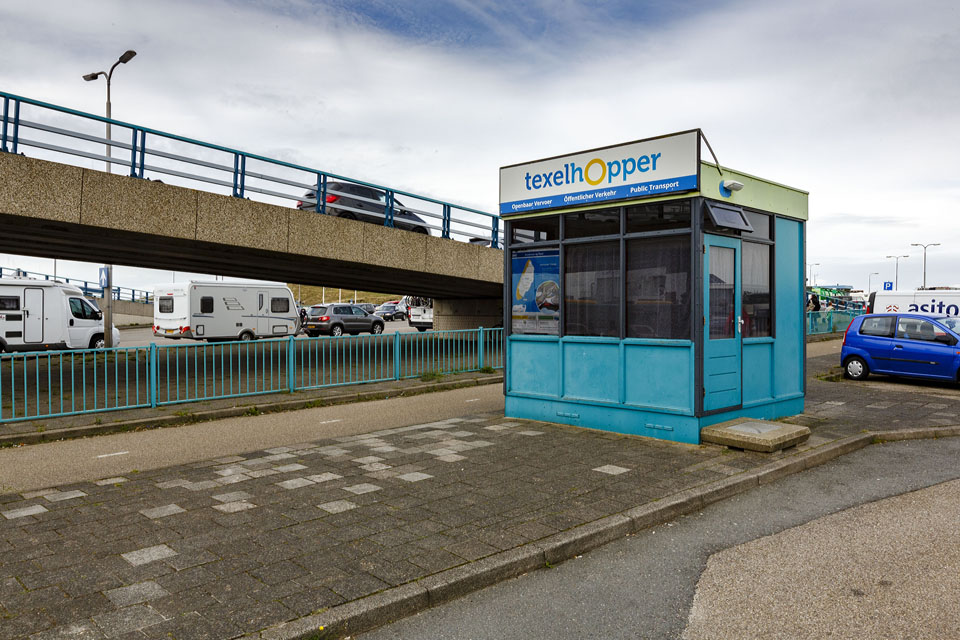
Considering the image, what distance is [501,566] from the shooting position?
→ 4.12 metres

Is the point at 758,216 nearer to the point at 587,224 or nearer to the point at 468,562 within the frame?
the point at 587,224

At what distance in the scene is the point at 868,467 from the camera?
23.1 ft

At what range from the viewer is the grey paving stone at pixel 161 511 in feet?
16.7

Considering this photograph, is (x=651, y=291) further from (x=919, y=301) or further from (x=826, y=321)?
(x=826, y=321)

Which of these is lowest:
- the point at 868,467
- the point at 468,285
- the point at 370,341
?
the point at 868,467

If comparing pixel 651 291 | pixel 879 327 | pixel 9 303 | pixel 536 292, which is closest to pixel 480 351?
pixel 536 292

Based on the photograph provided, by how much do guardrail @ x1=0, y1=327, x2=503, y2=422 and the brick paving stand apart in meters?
4.02

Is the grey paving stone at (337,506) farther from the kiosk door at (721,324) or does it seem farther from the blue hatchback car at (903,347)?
the blue hatchback car at (903,347)

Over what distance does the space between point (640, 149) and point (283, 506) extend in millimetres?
5612

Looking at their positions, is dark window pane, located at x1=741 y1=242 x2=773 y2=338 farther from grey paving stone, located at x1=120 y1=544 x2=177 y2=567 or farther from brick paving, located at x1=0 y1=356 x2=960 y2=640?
grey paving stone, located at x1=120 y1=544 x2=177 y2=567

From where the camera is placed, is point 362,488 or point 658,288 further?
point 658,288

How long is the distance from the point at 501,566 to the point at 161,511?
288 cm

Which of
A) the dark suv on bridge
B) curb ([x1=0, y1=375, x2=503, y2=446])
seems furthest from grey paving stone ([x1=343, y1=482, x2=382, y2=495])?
the dark suv on bridge

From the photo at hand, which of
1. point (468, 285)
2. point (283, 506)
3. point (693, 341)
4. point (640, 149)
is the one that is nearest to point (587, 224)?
point (640, 149)
